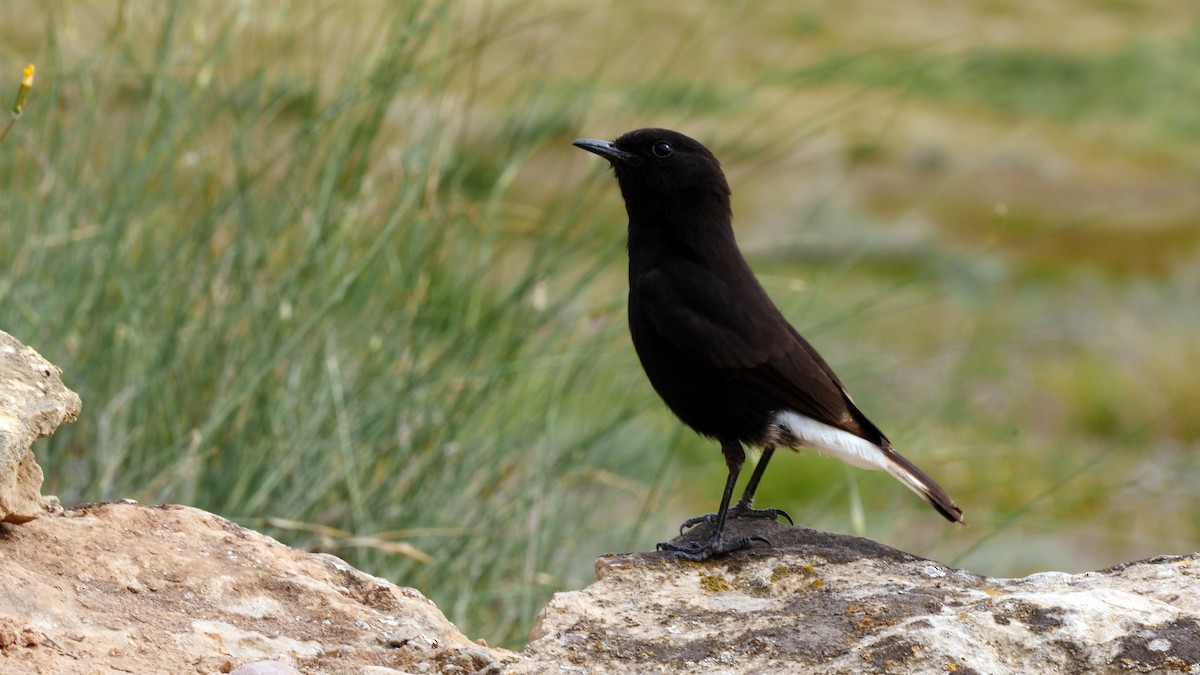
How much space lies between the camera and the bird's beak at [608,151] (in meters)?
4.10

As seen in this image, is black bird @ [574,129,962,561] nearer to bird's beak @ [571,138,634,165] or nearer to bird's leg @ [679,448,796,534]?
bird's leg @ [679,448,796,534]

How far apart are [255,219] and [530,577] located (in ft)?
4.98

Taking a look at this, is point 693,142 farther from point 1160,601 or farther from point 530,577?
point 1160,601

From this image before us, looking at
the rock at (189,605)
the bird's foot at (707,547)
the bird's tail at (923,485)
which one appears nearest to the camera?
the rock at (189,605)

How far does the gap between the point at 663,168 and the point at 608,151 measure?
166 mm

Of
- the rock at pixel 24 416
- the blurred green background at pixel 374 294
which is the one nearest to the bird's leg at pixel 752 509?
the blurred green background at pixel 374 294

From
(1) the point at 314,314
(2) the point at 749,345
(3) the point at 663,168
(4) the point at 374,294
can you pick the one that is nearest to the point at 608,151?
(3) the point at 663,168

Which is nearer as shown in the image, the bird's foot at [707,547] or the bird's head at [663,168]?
the bird's foot at [707,547]

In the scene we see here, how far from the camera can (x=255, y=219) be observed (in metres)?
4.91

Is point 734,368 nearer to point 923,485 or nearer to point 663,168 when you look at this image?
point 923,485

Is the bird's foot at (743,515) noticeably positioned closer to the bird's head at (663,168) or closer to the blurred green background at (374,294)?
the blurred green background at (374,294)

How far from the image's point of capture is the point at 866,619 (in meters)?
2.58

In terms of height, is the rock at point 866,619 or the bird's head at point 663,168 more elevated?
the bird's head at point 663,168

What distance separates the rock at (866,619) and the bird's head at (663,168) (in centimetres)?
127
